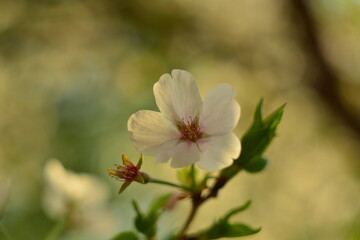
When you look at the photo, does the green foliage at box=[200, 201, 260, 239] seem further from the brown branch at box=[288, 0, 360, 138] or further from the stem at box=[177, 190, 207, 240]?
the brown branch at box=[288, 0, 360, 138]

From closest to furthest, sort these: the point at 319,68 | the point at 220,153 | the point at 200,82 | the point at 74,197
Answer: the point at 220,153
the point at 74,197
the point at 319,68
the point at 200,82

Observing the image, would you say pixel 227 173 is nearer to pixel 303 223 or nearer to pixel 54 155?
pixel 303 223

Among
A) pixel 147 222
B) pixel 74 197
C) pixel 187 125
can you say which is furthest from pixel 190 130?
pixel 74 197

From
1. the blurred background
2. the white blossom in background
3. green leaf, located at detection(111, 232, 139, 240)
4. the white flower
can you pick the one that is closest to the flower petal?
the white flower

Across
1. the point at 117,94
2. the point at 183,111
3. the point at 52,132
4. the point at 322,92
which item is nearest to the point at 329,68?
the point at 322,92

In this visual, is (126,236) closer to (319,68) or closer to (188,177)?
(188,177)

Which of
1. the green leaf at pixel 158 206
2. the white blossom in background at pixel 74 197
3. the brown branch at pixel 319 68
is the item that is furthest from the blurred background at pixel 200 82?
the green leaf at pixel 158 206

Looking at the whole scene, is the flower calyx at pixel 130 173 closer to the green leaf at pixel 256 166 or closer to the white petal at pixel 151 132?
the white petal at pixel 151 132
